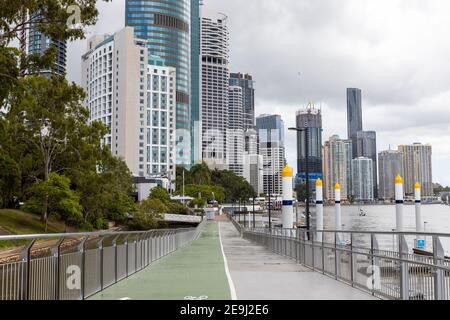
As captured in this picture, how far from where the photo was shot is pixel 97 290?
460 inches

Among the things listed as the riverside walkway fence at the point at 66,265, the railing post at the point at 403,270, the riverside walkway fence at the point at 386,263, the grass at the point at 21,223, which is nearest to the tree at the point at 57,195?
the grass at the point at 21,223

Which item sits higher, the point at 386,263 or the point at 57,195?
the point at 57,195

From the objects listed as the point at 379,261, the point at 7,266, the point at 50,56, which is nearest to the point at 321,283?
the point at 379,261

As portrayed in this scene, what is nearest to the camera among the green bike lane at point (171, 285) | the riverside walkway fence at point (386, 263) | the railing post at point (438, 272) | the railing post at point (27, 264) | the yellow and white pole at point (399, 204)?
the railing post at point (27, 264)

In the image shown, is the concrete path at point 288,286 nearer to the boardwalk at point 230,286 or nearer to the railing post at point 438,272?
the boardwalk at point 230,286

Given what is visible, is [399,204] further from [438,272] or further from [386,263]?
[438,272]

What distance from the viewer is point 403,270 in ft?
32.4

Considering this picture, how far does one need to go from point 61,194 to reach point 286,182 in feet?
93.8

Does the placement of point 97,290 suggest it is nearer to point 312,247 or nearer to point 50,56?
point 312,247

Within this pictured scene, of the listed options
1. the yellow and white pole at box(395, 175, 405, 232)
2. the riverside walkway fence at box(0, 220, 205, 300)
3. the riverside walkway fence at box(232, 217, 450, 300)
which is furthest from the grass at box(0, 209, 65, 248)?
the riverside walkway fence at box(232, 217, 450, 300)

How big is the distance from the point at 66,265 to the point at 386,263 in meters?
5.89

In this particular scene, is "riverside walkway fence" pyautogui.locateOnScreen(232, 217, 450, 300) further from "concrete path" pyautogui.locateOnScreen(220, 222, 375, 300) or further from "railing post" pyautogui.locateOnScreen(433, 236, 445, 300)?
"concrete path" pyautogui.locateOnScreen(220, 222, 375, 300)

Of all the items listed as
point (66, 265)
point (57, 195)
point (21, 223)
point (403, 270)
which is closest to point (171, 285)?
point (66, 265)

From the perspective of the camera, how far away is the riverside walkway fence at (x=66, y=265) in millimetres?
7477
